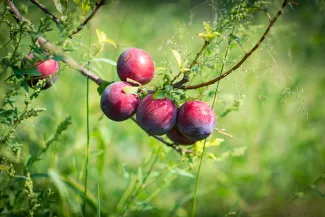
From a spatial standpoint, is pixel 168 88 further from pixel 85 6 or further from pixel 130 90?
pixel 85 6

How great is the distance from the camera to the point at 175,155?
2400mm

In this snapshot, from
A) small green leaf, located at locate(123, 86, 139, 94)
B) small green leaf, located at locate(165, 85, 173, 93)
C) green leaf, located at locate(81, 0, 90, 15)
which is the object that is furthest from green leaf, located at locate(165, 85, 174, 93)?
green leaf, located at locate(81, 0, 90, 15)

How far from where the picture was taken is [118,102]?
1132 millimetres

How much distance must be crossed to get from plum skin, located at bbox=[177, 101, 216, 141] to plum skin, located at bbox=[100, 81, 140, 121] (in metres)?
0.17

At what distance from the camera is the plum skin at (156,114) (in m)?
1.11

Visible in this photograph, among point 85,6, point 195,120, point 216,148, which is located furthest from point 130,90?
point 216,148

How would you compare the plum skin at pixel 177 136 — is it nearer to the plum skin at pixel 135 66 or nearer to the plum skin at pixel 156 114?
the plum skin at pixel 156 114

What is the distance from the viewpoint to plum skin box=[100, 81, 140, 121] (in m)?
1.14

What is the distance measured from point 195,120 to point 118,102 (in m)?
0.25

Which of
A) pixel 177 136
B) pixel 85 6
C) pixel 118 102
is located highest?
pixel 85 6

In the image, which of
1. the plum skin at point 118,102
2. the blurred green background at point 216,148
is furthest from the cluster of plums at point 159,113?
the blurred green background at point 216,148

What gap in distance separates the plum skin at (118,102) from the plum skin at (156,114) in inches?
1.4

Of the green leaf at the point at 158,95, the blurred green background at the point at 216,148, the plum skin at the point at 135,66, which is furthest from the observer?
the blurred green background at the point at 216,148

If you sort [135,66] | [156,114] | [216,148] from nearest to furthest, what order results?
[156,114] → [135,66] → [216,148]
